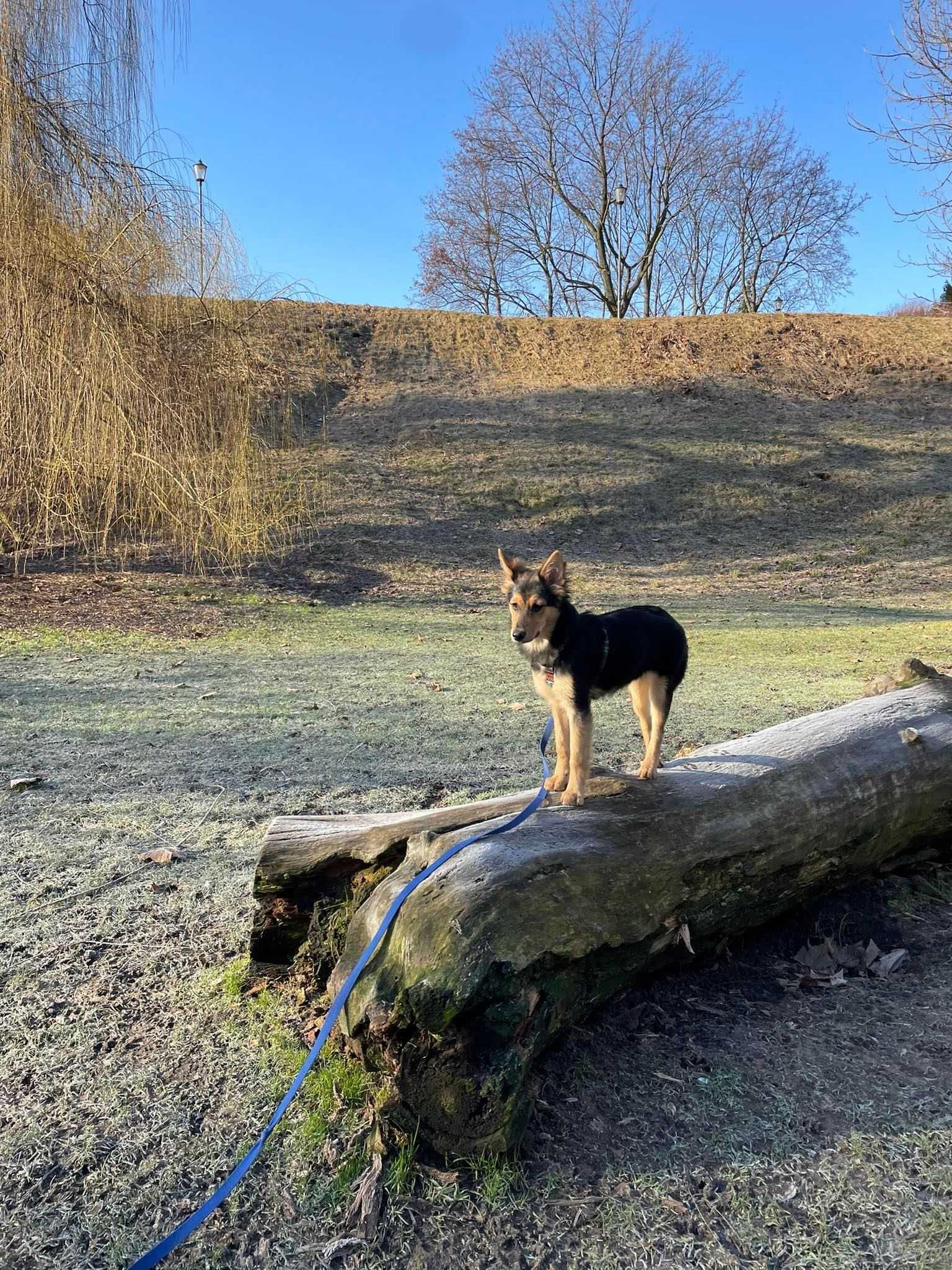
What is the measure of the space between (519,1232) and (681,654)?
2566 millimetres

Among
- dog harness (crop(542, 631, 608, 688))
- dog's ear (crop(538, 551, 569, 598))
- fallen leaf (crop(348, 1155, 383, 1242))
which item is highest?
dog's ear (crop(538, 551, 569, 598))

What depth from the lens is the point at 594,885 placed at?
10.0 feet

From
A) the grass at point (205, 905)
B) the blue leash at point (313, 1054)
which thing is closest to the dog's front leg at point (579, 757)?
the blue leash at point (313, 1054)

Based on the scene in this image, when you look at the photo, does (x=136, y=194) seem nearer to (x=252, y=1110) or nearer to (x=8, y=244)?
(x=8, y=244)

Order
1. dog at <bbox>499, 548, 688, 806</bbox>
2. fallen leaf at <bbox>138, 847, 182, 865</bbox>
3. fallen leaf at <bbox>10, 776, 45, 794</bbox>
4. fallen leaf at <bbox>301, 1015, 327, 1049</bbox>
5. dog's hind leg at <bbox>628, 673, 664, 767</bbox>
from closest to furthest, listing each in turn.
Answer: fallen leaf at <bbox>301, 1015, 327, 1049</bbox> → dog at <bbox>499, 548, 688, 806</bbox> → dog's hind leg at <bbox>628, 673, 664, 767</bbox> → fallen leaf at <bbox>138, 847, 182, 865</bbox> → fallen leaf at <bbox>10, 776, 45, 794</bbox>

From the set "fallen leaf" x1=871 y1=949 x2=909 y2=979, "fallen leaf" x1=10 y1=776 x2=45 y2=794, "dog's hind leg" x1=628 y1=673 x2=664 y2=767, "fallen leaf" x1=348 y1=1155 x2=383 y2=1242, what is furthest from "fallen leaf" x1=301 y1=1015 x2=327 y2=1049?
"fallen leaf" x1=10 y1=776 x2=45 y2=794

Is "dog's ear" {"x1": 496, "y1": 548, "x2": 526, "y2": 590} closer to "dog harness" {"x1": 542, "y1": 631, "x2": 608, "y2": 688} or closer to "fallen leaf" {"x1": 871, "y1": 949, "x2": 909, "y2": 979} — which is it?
"dog harness" {"x1": 542, "y1": 631, "x2": 608, "y2": 688}

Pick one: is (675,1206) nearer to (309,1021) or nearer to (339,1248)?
(339,1248)

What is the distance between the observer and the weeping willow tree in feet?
28.1

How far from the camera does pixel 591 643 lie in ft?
12.3

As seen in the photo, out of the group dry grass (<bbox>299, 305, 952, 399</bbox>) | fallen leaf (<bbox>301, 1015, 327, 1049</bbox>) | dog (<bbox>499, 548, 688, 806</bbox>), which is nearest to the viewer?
fallen leaf (<bbox>301, 1015, 327, 1049</bbox>)

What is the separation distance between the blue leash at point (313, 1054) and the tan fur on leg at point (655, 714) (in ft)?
1.90

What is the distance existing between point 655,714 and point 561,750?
0.57m

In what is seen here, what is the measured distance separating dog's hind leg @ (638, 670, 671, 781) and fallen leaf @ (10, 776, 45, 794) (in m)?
3.88
